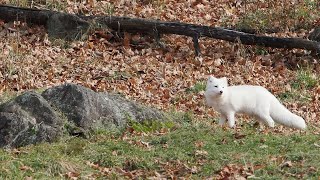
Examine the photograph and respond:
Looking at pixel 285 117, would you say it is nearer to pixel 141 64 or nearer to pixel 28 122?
pixel 28 122

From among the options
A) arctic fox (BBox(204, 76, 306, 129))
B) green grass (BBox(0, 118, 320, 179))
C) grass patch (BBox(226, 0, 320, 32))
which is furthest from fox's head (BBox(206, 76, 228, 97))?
grass patch (BBox(226, 0, 320, 32))

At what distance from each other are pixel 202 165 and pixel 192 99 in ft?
16.5

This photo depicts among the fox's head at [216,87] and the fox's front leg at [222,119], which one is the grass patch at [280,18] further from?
the fox's head at [216,87]

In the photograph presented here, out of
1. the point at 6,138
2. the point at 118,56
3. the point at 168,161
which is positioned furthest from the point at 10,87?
the point at 168,161

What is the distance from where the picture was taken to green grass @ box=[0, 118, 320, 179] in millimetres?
7918

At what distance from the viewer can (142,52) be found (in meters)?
16.0

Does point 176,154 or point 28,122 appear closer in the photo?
point 176,154

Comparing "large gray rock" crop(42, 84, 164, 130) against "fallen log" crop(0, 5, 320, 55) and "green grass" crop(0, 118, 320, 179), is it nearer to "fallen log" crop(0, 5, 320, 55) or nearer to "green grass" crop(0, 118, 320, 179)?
"green grass" crop(0, 118, 320, 179)

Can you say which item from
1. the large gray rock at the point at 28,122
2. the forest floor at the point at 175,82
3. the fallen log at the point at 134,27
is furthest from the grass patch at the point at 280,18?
the large gray rock at the point at 28,122

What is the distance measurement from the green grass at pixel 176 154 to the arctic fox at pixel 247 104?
2.44 ft

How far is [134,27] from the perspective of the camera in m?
16.6

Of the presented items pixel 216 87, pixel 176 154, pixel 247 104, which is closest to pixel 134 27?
pixel 247 104

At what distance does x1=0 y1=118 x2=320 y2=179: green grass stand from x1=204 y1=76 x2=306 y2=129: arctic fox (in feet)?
2.44

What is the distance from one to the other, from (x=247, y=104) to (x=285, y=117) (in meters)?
0.59
